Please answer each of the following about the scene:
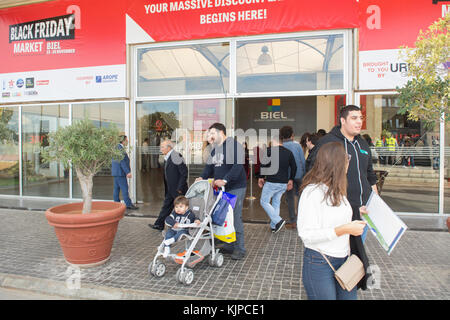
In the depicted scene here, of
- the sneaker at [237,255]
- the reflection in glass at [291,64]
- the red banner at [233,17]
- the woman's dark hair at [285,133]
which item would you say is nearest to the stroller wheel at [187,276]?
the sneaker at [237,255]

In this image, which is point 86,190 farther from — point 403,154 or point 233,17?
point 403,154

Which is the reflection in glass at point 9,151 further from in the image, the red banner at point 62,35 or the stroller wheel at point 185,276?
the stroller wheel at point 185,276

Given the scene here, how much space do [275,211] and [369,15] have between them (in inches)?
181

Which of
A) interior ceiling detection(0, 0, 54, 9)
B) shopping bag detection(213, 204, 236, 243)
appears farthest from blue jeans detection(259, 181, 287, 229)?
interior ceiling detection(0, 0, 54, 9)

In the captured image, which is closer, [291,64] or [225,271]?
[225,271]

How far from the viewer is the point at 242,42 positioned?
25.4 feet

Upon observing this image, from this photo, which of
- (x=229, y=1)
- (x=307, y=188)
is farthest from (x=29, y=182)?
(x=307, y=188)

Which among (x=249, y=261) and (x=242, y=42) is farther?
(x=242, y=42)

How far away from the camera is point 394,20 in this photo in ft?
21.9

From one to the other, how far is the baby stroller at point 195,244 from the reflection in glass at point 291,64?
4.26 metres

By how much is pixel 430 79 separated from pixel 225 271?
3.18 metres

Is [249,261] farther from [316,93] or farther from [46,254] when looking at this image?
[316,93]

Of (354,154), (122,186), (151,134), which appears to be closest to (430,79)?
(354,154)
